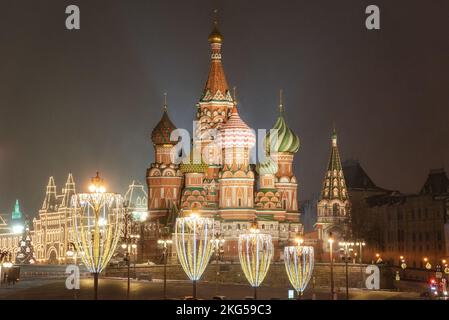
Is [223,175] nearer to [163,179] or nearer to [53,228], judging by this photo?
[163,179]

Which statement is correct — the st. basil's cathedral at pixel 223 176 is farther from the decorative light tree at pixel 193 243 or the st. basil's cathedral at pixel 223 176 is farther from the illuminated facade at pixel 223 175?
the decorative light tree at pixel 193 243

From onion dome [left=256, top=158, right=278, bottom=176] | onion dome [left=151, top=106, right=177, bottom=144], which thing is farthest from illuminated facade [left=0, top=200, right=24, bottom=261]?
onion dome [left=256, top=158, right=278, bottom=176]

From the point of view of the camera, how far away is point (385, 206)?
95.4m

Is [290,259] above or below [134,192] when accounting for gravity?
below

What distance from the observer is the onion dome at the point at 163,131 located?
86.8m

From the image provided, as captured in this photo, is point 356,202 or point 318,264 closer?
point 318,264

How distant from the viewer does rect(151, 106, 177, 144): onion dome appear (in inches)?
3418

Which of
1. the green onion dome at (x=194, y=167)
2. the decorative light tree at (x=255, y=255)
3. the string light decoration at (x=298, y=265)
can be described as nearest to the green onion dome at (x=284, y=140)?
the green onion dome at (x=194, y=167)

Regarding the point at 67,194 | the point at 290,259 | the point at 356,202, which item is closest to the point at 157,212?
the point at 290,259

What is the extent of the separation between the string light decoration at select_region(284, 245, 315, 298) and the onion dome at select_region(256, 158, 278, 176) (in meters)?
10.5

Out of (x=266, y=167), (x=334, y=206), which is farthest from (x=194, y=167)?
(x=334, y=206)
